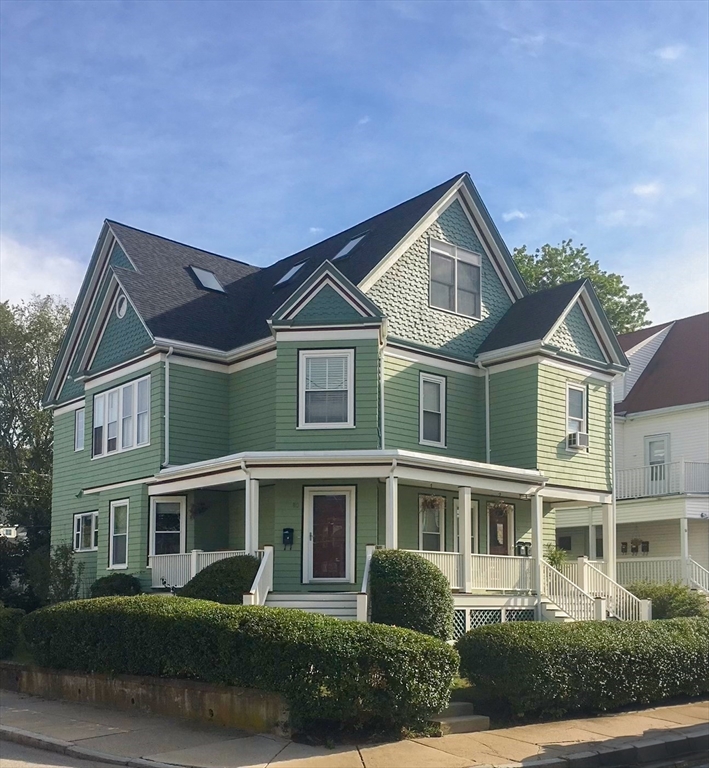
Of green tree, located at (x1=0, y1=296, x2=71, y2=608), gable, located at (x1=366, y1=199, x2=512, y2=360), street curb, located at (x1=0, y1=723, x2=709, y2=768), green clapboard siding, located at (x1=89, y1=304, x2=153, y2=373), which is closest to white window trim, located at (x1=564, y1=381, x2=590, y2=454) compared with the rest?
gable, located at (x1=366, y1=199, x2=512, y2=360)

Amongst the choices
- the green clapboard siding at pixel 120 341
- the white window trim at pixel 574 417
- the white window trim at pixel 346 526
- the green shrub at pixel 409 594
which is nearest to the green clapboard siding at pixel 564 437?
the white window trim at pixel 574 417

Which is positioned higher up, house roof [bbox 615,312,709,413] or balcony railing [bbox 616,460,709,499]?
house roof [bbox 615,312,709,413]

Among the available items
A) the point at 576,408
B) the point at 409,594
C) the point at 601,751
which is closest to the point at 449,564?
the point at 409,594

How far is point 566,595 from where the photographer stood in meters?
21.7

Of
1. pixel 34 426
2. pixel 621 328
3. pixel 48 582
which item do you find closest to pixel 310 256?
pixel 48 582

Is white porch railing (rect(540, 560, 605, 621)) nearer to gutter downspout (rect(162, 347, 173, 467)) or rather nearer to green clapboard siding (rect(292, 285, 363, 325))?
green clapboard siding (rect(292, 285, 363, 325))

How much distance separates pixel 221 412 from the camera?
24016mm

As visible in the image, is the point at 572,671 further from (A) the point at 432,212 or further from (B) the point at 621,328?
(B) the point at 621,328

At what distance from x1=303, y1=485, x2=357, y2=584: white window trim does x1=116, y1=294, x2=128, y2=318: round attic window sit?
24.9ft

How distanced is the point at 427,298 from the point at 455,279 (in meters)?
1.24

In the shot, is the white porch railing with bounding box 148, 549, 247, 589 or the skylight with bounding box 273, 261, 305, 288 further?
the skylight with bounding box 273, 261, 305, 288

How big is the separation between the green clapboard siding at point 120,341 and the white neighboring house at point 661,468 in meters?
14.6

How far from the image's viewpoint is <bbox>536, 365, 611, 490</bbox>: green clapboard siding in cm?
2330

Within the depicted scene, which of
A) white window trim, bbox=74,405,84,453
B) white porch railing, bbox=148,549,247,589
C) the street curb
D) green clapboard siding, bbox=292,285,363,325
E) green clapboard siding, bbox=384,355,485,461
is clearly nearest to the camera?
the street curb
